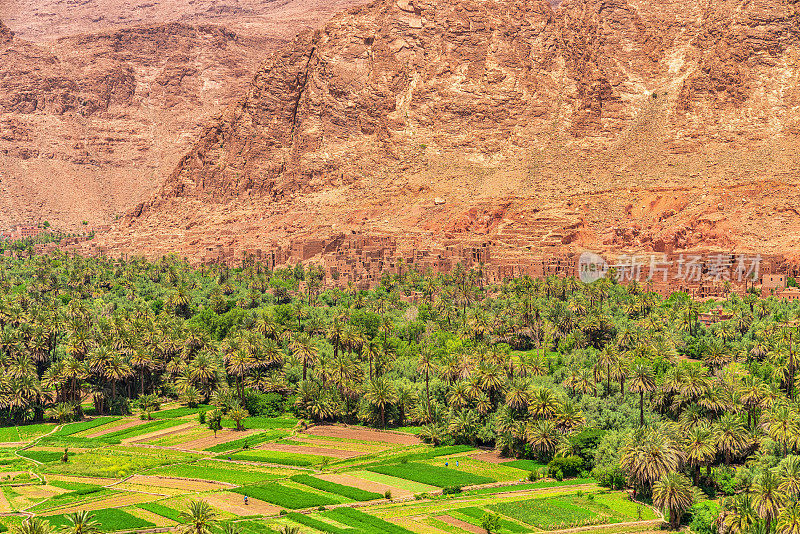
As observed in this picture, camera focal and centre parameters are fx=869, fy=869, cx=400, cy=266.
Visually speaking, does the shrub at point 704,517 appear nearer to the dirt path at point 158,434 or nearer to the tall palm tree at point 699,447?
the tall palm tree at point 699,447

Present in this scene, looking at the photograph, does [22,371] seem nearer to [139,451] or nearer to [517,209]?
[139,451]

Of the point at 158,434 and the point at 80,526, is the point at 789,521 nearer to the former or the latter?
the point at 80,526

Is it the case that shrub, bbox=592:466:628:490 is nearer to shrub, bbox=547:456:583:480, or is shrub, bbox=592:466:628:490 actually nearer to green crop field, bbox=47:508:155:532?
shrub, bbox=547:456:583:480

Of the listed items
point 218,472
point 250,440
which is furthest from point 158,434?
point 218,472

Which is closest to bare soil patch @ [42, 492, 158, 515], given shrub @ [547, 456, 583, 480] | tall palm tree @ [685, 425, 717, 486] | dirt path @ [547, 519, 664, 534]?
dirt path @ [547, 519, 664, 534]

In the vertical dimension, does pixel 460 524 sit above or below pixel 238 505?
above
